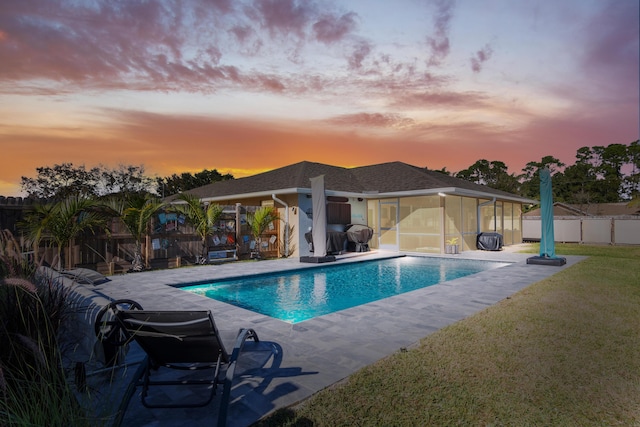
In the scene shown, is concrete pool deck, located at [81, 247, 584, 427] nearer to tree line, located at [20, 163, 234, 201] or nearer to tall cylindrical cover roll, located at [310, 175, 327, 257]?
tall cylindrical cover roll, located at [310, 175, 327, 257]

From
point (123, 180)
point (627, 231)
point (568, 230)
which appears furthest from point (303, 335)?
point (123, 180)

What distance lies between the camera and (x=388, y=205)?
1831 centimetres

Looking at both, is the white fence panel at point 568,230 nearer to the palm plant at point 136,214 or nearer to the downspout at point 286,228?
the downspout at point 286,228

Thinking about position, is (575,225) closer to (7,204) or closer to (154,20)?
(154,20)

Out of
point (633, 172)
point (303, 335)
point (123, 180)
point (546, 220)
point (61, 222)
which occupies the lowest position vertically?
point (303, 335)

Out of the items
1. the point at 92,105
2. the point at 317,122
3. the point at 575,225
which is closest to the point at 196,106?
the point at 92,105

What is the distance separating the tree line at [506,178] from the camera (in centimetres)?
3403

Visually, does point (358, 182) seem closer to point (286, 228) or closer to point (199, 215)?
point (286, 228)

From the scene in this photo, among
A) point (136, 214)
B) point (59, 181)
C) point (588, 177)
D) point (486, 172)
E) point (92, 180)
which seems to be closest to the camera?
point (136, 214)

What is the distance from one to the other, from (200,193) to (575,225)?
78.1 feet

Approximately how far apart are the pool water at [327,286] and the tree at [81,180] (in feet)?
88.9

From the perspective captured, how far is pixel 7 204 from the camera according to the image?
9250 mm

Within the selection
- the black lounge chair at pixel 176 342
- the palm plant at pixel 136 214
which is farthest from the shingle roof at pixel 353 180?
the black lounge chair at pixel 176 342

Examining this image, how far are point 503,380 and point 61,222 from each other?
10.9 meters
